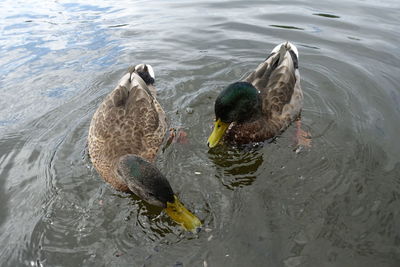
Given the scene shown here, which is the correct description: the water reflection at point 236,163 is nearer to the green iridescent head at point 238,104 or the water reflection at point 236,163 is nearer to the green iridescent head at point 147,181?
the green iridescent head at point 238,104

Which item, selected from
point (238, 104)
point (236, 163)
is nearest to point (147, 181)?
point (236, 163)

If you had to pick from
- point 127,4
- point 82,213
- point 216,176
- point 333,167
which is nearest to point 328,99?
point 333,167

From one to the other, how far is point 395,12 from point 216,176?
8604mm

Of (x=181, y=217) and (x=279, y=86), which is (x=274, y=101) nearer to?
(x=279, y=86)

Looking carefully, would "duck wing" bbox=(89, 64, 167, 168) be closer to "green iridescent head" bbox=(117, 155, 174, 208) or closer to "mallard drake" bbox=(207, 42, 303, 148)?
"green iridescent head" bbox=(117, 155, 174, 208)

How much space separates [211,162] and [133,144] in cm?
108

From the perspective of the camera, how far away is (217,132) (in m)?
4.46

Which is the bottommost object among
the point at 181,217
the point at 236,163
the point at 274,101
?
the point at 236,163

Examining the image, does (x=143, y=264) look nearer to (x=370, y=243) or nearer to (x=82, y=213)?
(x=82, y=213)

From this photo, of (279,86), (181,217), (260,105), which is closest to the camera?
(181,217)

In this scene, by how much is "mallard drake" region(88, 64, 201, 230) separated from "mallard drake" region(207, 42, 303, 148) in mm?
945

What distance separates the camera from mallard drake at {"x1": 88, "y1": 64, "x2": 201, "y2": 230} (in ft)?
11.0

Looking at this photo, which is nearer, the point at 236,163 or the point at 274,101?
the point at 236,163

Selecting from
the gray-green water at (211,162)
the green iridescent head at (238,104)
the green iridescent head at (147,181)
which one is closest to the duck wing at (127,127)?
the gray-green water at (211,162)
